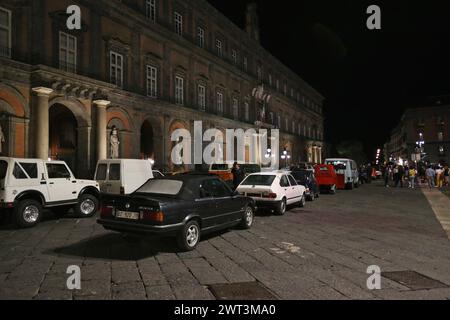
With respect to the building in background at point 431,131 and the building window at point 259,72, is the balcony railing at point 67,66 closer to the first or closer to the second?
the building window at point 259,72

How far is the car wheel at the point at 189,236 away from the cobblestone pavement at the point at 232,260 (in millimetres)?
199

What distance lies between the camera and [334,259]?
A: 6391 millimetres

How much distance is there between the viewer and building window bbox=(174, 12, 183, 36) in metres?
29.8

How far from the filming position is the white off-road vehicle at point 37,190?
9195mm

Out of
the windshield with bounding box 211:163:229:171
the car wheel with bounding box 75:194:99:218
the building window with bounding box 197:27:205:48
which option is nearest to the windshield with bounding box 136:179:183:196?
the car wheel with bounding box 75:194:99:218

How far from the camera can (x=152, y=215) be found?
258 inches

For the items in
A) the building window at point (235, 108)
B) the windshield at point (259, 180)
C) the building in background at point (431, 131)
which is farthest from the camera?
the building in background at point (431, 131)

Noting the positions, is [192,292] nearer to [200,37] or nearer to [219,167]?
[219,167]

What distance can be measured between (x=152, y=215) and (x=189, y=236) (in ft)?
3.31

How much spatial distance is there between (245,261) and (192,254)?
1.14 metres

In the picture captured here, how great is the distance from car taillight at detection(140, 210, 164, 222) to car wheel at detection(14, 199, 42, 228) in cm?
475

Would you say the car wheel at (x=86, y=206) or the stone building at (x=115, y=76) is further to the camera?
the stone building at (x=115, y=76)

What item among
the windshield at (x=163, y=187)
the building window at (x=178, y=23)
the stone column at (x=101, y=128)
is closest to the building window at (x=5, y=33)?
the stone column at (x=101, y=128)

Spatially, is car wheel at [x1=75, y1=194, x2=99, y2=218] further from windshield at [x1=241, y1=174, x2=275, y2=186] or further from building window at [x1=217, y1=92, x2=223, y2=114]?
building window at [x1=217, y1=92, x2=223, y2=114]
